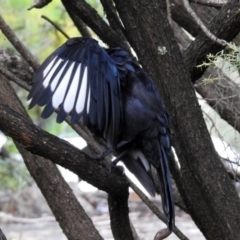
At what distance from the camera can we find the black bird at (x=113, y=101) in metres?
2.70

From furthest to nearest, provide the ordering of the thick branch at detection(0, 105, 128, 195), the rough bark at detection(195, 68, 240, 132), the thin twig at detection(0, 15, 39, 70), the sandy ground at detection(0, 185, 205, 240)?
the sandy ground at detection(0, 185, 205, 240)
the rough bark at detection(195, 68, 240, 132)
the thin twig at detection(0, 15, 39, 70)
the thick branch at detection(0, 105, 128, 195)

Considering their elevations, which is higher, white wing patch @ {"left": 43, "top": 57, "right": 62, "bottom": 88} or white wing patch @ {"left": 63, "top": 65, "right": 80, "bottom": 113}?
white wing patch @ {"left": 43, "top": 57, "right": 62, "bottom": 88}

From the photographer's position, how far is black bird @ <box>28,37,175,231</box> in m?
2.70

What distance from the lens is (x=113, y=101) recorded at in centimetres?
292

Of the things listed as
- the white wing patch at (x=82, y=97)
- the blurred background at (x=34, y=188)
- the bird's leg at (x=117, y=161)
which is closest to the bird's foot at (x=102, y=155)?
the bird's leg at (x=117, y=161)

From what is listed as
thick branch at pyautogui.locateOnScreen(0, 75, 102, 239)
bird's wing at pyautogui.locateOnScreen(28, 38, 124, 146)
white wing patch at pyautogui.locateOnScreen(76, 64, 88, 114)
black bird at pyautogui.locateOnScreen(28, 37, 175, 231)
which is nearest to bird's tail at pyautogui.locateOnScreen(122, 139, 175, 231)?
black bird at pyautogui.locateOnScreen(28, 37, 175, 231)

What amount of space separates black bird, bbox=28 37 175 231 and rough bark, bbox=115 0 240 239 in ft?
0.26

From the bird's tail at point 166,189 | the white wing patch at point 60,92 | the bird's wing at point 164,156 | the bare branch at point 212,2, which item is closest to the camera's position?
the white wing patch at point 60,92

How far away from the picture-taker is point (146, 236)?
564 centimetres

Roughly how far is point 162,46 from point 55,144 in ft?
2.63

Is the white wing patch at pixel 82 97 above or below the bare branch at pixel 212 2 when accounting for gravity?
above

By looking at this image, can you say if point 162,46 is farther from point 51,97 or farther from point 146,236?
point 146,236

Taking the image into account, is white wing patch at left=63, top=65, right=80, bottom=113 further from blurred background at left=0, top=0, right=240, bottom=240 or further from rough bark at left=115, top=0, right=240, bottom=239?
blurred background at left=0, top=0, right=240, bottom=240

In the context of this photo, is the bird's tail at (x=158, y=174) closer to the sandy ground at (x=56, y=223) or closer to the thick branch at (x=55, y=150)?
the thick branch at (x=55, y=150)
